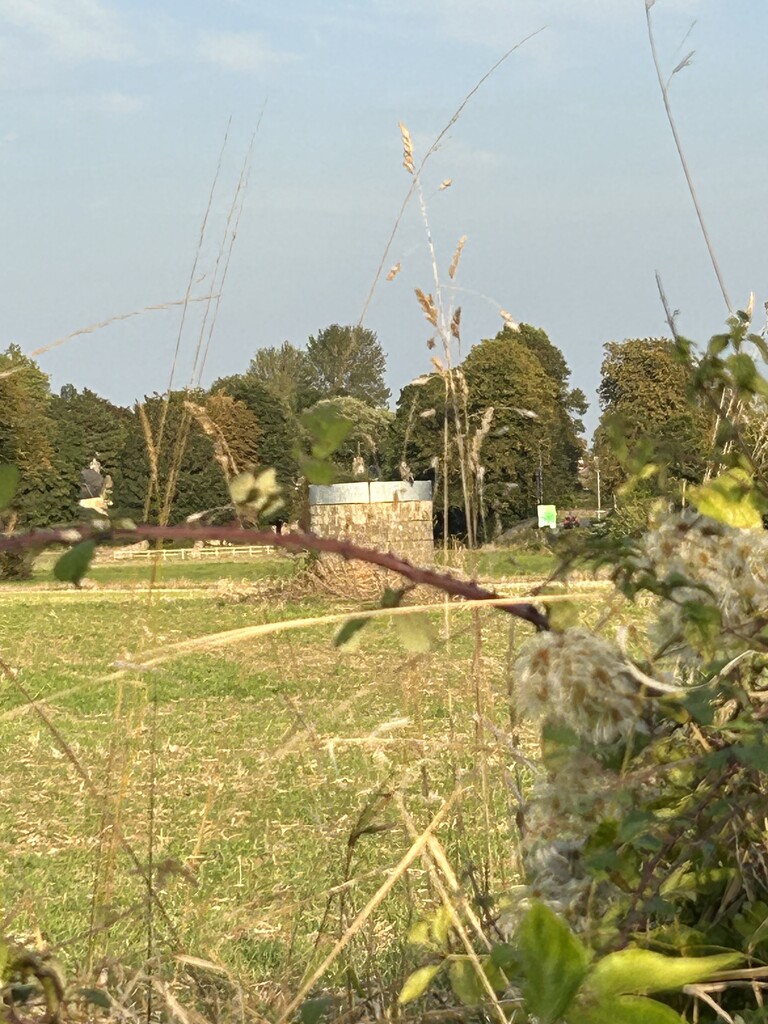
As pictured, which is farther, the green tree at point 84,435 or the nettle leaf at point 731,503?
the green tree at point 84,435

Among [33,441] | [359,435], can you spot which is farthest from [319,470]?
[33,441]

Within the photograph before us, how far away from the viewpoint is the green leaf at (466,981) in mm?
894

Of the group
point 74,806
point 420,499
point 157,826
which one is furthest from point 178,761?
point 420,499

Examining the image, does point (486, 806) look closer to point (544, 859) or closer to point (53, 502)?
point (544, 859)

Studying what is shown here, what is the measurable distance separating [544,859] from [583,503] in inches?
1311

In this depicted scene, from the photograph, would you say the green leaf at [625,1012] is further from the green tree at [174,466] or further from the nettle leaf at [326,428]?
the green tree at [174,466]

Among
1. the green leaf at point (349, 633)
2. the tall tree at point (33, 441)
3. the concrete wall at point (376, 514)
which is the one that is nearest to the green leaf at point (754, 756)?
the green leaf at point (349, 633)

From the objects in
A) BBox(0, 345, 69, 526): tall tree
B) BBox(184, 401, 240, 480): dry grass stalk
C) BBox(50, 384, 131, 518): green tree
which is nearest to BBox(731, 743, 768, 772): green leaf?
BBox(184, 401, 240, 480): dry grass stalk

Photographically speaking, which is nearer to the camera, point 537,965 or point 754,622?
point 537,965

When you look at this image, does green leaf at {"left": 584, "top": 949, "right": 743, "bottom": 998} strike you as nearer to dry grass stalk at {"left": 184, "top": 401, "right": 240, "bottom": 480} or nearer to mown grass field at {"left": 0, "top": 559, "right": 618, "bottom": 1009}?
mown grass field at {"left": 0, "top": 559, "right": 618, "bottom": 1009}

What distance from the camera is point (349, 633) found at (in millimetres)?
768

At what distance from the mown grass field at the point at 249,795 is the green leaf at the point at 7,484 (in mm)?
181

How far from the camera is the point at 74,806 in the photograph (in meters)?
4.08

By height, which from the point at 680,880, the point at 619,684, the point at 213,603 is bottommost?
the point at 213,603
